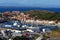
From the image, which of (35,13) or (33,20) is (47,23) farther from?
(35,13)

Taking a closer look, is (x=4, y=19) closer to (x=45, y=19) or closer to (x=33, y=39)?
(x=45, y=19)

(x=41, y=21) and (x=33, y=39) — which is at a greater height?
(x=33, y=39)

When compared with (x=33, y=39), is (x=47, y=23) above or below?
below

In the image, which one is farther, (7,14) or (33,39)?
(7,14)

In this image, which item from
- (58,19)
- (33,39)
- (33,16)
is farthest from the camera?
(33,16)

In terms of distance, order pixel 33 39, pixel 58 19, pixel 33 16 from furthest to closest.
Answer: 1. pixel 33 16
2. pixel 58 19
3. pixel 33 39

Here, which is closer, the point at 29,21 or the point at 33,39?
the point at 33,39

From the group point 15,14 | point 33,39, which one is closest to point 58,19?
point 15,14

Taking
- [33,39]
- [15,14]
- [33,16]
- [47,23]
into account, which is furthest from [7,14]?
[33,39]
